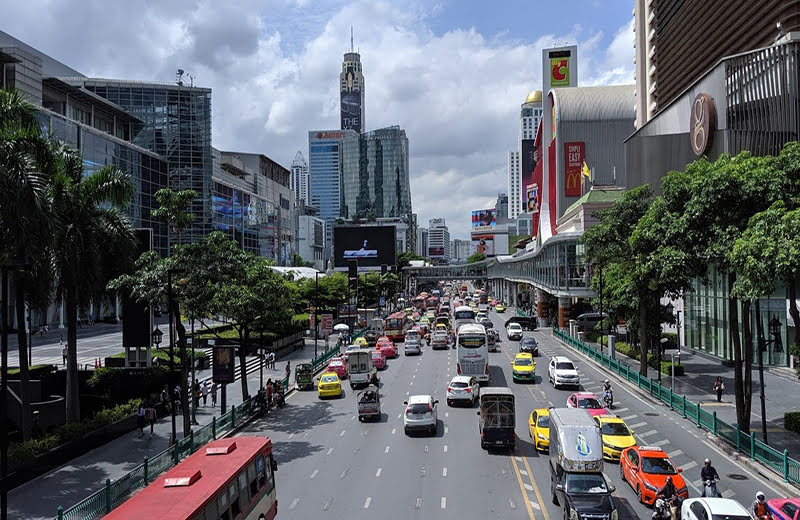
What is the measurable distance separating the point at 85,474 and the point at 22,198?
10724 millimetres

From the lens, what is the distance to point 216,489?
13.6 m

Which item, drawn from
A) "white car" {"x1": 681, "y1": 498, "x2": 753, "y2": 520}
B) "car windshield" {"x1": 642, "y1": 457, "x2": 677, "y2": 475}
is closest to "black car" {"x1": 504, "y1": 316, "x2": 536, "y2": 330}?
"car windshield" {"x1": 642, "y1": 457, "x2": 677, "y2": 475}

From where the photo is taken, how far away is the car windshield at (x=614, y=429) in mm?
25109

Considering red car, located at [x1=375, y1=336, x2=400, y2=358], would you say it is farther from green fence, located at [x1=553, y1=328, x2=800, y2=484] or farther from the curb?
the curb

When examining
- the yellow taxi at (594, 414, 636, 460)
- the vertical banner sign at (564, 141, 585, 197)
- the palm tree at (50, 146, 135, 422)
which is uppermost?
the vertical banner sign at (564, 141, 585, 197)

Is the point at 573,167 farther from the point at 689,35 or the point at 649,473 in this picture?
the point at 649,473

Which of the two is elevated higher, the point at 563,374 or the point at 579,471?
the point at 579,471

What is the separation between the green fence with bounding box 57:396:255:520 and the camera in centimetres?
1745

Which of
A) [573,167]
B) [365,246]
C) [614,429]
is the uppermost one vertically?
[573,167]

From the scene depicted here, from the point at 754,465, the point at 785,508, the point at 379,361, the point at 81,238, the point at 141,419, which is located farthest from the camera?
the point at 379,361

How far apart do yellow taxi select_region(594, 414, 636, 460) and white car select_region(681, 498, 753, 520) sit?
738 cm

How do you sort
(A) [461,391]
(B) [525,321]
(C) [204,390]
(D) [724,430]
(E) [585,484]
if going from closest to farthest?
(E) [585,484]
(D) [724,430]
(A) [461,391]
(C) [204,390]
(B) [525,321]

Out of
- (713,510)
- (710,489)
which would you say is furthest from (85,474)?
(710,489)

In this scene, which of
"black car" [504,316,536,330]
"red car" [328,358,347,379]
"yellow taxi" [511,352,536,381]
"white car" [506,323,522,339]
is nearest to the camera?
"yellow taxi" [511,352,536,381]
